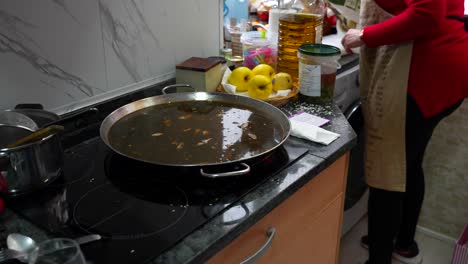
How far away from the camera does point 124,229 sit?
0.78 m

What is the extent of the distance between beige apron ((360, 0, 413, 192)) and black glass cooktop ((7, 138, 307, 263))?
0.58 m

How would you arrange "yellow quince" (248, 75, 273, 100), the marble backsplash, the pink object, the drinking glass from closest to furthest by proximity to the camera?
1. the drinking glass
2. "yellow quince" (248, 75, 273, 100)
3. the pink object
4. the marble backsplash

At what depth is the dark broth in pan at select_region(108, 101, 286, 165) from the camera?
982 millimetres

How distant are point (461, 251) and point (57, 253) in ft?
5.76

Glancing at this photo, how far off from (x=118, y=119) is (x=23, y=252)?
1.63 feet

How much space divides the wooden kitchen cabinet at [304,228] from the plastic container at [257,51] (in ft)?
1.63

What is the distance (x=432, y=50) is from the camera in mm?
1397

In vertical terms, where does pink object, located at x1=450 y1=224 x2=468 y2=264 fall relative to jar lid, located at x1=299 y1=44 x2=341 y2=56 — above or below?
below

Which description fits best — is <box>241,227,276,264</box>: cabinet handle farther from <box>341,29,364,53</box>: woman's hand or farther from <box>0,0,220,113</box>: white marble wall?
<box>341,29,364,53</box>: woman's hand

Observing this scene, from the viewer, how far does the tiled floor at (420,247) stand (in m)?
2.03

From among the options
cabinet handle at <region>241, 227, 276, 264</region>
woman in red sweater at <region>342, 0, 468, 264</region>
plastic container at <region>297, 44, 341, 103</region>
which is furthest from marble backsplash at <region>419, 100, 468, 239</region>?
cabinet handle at <region>241, 227, 276, 264</region>

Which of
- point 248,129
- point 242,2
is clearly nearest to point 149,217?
point 248,129

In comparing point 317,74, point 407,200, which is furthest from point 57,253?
point 407,200

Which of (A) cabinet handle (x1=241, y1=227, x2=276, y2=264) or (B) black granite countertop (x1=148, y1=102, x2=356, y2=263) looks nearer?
(B) black granite countertop (x1=148, y1=102, x2=356, y2=263)
